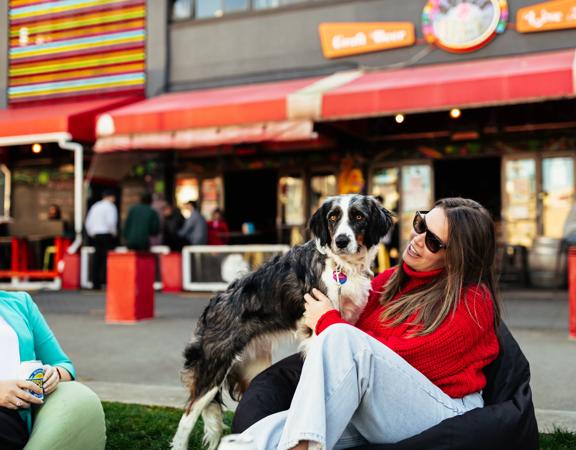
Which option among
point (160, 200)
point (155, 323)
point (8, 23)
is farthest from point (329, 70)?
point (8, 23)

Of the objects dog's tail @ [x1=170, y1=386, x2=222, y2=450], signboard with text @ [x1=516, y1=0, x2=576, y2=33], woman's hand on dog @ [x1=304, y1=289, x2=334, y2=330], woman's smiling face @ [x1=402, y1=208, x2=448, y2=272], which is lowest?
dog's tail @ [x1=170, y1=386, x2=222, y2=450]

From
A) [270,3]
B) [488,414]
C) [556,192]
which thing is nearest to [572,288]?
[488,414]

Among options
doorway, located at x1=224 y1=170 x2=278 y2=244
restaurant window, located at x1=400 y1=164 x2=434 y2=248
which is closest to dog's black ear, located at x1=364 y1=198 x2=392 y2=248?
restaurant window, located at x1=400 y1=164 x2=434 y2=248

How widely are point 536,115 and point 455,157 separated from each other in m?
1.59

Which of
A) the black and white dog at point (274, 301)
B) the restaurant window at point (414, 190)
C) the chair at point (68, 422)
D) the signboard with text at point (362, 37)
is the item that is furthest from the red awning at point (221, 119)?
the chair at point (68, 422)

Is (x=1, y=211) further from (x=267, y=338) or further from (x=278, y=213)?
(x=267, y=338)

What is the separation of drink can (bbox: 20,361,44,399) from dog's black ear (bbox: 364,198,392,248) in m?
1.84

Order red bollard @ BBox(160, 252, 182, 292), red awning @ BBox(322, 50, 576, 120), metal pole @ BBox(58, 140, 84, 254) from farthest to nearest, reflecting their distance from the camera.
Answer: metal pole @ BBox(58, 140, 84, 254), red bollard @ BBox(160, 252, 182, 292), red awning @ BBox(322, 50, 576, 120)

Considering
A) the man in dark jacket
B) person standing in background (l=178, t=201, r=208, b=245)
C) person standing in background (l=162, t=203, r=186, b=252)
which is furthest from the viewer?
person standing in background (l=162, t=203, r=186, b=252)

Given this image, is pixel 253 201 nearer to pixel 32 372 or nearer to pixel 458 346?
pixel 32 372

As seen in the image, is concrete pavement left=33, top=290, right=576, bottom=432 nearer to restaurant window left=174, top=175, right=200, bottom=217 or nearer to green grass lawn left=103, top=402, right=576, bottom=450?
green grass lawn left=103, top=402, right=576, bottom=450

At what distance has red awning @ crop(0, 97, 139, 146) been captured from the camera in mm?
12000

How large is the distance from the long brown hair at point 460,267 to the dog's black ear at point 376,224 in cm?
92

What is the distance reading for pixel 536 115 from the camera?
11.4m
